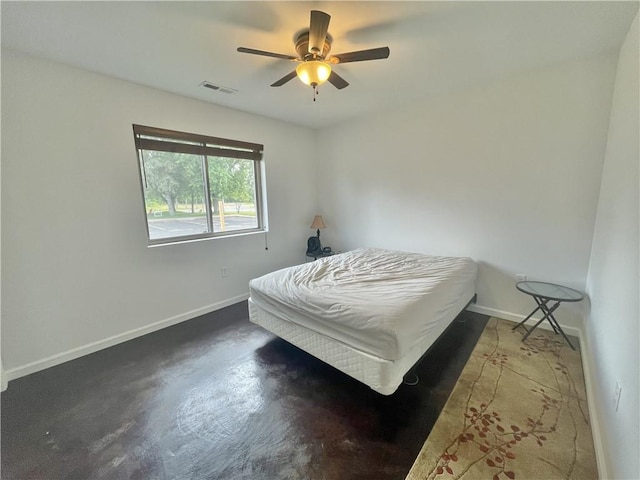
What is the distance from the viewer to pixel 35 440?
1.57 m

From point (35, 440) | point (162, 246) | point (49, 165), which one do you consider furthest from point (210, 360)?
point (49, 165)

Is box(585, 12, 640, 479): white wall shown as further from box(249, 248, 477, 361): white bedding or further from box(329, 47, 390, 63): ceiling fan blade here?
box(329, 47, 390, 63): ceiling fan blade

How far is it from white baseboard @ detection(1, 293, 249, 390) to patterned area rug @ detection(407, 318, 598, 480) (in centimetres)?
273

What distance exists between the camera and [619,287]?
4.79ft

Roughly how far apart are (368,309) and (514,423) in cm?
110

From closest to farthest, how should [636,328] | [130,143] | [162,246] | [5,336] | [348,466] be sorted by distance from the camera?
[636,328], [348,466], [5,336], [130,143], [162,246]

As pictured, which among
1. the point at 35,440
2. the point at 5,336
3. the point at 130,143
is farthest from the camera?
the point at 130,143

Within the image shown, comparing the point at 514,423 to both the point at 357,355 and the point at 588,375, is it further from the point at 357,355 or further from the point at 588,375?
the point at 357,355

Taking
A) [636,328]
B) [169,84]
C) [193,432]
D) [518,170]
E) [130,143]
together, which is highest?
[169,84]

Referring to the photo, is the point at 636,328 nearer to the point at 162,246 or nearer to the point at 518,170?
Result: the point at 518,170

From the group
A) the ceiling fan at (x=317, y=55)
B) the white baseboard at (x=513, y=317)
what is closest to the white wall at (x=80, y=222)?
the ceiling fan at (x=317, y=55)

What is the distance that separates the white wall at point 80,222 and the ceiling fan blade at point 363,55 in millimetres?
1992

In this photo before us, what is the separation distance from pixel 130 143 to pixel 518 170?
3.94 meters

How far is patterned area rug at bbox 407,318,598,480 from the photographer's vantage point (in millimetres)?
1342
